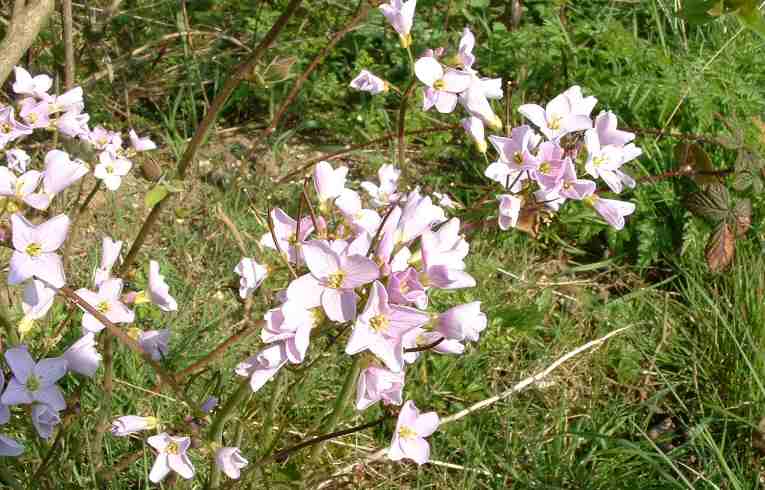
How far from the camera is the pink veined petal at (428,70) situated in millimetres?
1591

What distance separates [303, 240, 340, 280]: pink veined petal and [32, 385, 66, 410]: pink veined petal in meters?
0.44

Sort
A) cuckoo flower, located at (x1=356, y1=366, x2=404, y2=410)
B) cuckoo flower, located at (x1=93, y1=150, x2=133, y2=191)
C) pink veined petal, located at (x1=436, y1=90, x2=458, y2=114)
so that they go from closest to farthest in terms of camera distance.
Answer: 1. cuckoo flower, located at (x1=356, y1=366, x2=404, y2=410)
2. pink veined petal, located at (x1=436, y1=90, x2=458, y2=114)
3. cuckoo flower, located at (x1=93, y1=150, x2=133, y2=191)

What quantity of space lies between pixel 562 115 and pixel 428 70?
30 cm

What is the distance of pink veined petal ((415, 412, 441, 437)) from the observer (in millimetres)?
1219

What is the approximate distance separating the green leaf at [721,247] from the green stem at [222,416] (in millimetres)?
1432

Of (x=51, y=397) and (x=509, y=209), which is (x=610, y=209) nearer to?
(x=509, y=209)

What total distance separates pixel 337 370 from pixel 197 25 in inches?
69.6

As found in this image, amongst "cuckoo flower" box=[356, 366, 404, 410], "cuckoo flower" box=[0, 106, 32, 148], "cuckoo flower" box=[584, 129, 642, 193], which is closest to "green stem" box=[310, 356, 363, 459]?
"cuckoo flower" box=[356, 366, 404, 410]

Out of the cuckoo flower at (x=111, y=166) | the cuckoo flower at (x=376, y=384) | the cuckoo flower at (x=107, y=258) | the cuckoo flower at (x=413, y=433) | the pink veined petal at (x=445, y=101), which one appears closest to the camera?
the cuckoo flower at (x=376, y=384)

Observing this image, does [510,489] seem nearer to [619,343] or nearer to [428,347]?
[619,343]

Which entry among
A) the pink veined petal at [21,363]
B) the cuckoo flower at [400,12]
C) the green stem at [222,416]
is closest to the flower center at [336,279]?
the green stem at [222,416]

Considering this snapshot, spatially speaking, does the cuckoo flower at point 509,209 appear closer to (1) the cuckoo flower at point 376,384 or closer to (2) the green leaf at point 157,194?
(1) the cuckoo flower at point 376,384

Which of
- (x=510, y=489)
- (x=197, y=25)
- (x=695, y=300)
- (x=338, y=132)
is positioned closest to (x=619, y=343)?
(x=695, y=300)

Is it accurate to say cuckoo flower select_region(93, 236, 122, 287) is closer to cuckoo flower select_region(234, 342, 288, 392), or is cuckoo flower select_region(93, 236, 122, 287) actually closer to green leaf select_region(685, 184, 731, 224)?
cuckoo flower select_region(234, 342, 288, 392)
